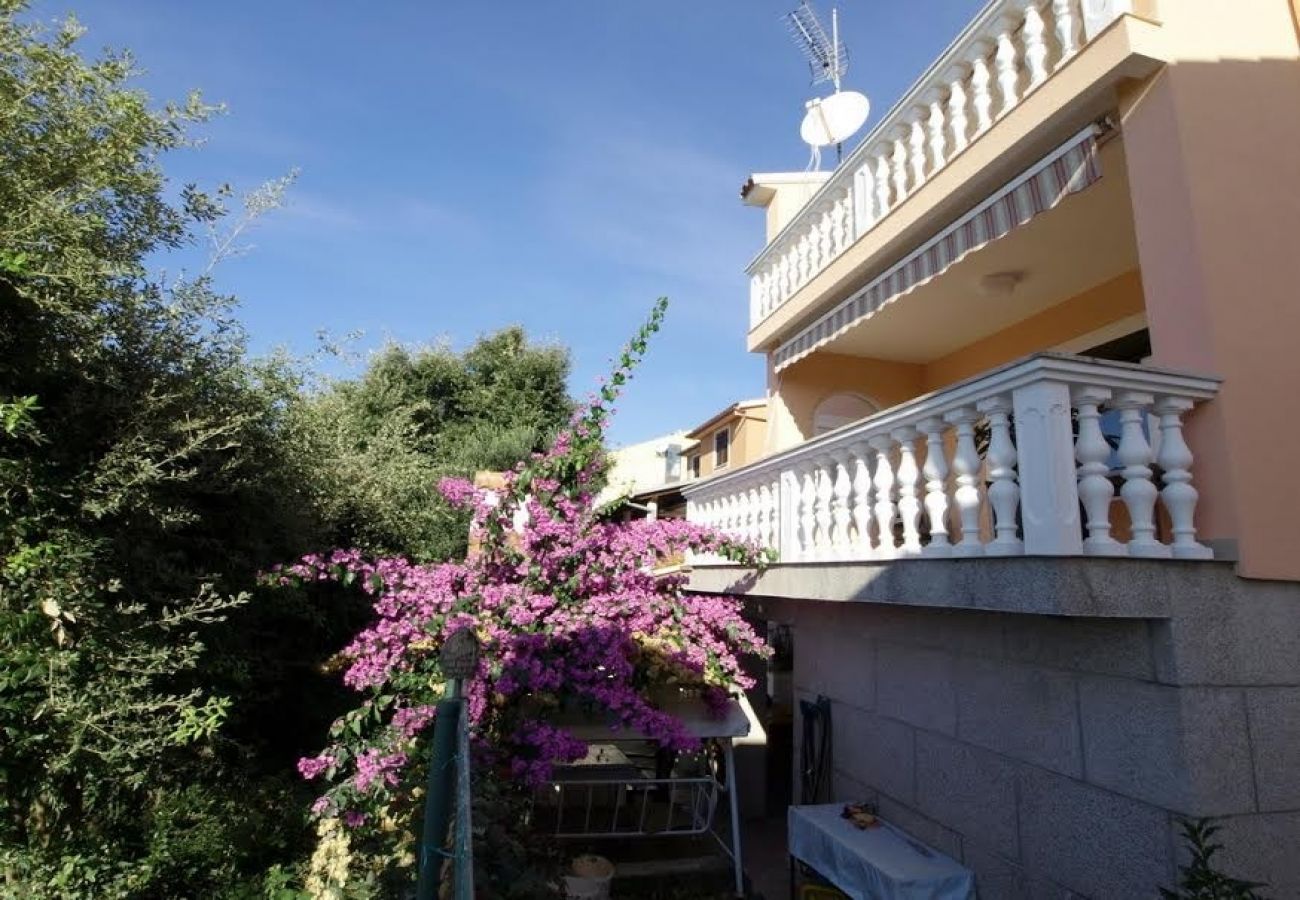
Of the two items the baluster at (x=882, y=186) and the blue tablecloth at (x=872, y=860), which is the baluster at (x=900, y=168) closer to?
the baluster at (x=882, y=186)

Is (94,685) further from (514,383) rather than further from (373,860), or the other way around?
(514,383)

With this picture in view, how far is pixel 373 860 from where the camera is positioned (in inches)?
198

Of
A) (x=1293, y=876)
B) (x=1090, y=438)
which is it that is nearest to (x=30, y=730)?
(x=1090, y=438)

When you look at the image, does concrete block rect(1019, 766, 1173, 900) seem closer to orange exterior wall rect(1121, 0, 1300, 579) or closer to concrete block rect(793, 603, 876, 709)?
orange exterior wall rect(1121, 0, 1300, 579)

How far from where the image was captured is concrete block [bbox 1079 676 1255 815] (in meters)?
3.45

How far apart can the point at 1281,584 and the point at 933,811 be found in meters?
2.83

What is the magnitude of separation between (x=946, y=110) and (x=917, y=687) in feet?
17.9

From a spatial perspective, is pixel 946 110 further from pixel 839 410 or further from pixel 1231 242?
pixel 839 410

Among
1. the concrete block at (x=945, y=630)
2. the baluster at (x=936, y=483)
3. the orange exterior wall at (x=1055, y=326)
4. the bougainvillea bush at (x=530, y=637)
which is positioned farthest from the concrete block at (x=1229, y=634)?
the bougainvillea bush at (x=530, y=637)

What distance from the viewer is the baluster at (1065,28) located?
4.98m

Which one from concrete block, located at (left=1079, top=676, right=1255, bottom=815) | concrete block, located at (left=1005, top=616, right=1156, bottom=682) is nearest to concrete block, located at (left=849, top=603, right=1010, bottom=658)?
concrete block, located at (left=1005, top=616, right=1156, bottom=682)

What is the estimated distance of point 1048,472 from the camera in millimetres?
3664

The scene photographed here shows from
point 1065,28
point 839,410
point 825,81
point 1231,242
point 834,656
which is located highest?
point 825,81

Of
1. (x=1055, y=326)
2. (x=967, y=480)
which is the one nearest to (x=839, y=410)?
(x=1055, y=326)
